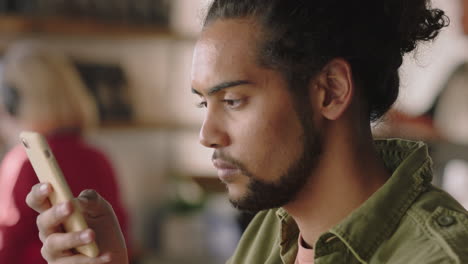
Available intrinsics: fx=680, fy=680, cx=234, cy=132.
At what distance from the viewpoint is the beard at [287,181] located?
1.16 m

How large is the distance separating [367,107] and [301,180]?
191 mm

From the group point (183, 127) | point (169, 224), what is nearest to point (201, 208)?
point (169, 224)

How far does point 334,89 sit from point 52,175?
49 cm

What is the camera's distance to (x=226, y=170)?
45.8 inches

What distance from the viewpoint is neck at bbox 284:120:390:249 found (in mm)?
1182

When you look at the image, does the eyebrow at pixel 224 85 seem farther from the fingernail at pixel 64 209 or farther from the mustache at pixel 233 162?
the fingernail at pixel 64 209

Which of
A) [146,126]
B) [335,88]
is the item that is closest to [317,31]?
[335,88]

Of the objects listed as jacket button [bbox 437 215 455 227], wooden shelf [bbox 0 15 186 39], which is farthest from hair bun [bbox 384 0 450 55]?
wooden shelf [bbox 0 15 186 39]

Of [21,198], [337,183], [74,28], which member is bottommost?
[337,183]

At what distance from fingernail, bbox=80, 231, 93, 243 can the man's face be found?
25 cm

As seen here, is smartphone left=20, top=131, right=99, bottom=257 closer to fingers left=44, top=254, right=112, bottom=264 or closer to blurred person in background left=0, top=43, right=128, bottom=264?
fingers left=44, top=254, right=112, bottom=264

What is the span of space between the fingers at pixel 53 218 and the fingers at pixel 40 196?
0.04ft

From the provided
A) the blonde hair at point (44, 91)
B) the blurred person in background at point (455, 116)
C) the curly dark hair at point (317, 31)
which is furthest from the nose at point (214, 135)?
the blurred person in background at point (455, 116)

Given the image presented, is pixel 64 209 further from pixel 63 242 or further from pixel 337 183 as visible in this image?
pixel 337 183
